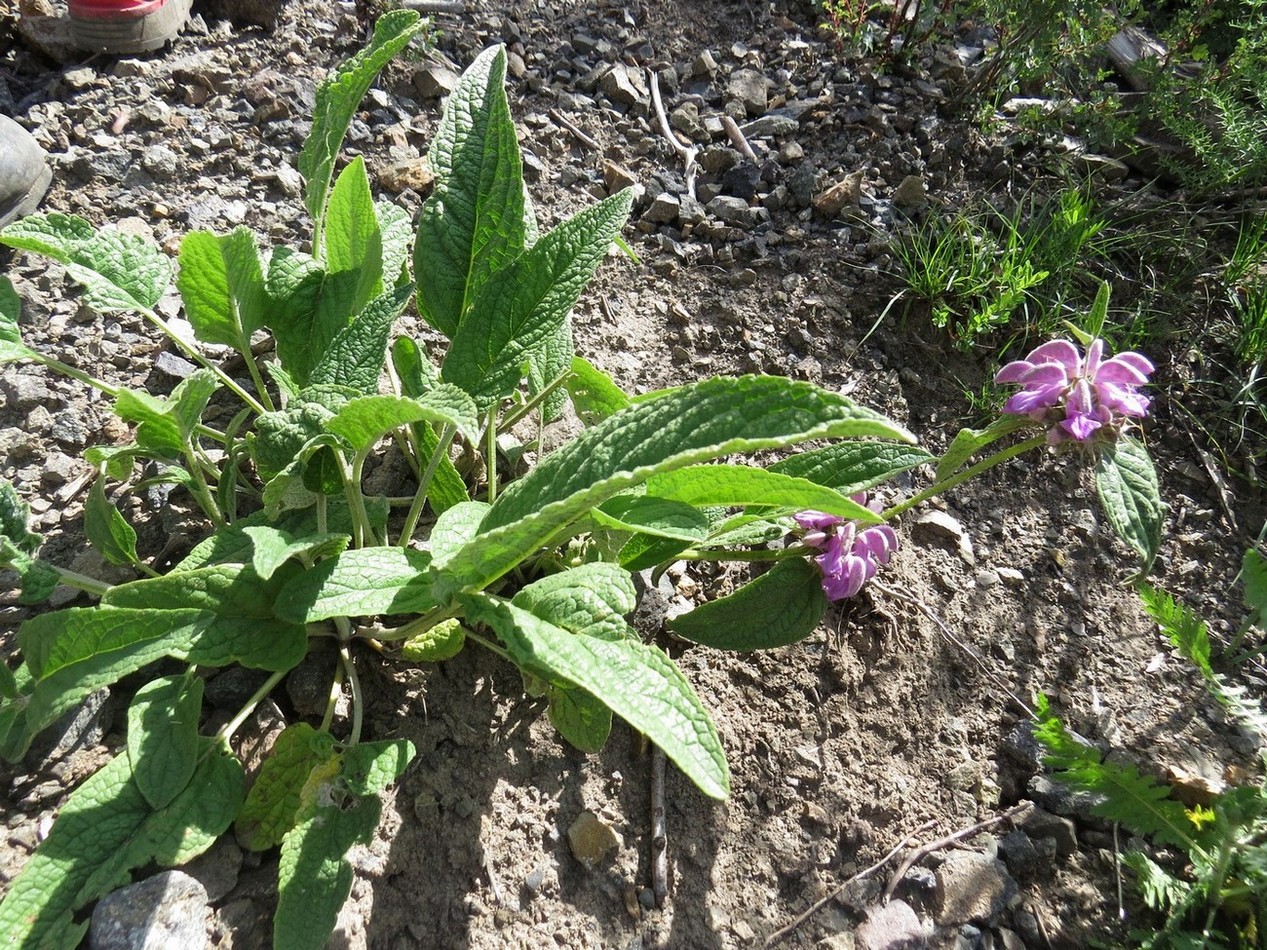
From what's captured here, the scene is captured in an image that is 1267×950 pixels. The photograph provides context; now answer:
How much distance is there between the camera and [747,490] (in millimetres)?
1345

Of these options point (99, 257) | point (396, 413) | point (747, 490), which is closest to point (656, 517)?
point (747, 490)

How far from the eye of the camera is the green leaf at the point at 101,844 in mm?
1265

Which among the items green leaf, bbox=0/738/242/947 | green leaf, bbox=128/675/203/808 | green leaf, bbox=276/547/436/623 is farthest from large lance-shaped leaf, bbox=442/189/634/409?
green leaf, bbox=0/738/242/947

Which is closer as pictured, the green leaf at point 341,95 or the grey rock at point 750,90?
the green leaf at point 341,95

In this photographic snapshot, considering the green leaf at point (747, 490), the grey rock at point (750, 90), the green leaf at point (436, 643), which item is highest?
the grey rock at point (750, 90)

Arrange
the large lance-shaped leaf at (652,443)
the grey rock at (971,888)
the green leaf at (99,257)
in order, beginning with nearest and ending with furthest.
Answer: the large lance-shaped leaf at (652,443) < the green leaf at (99,257) < the grey rock at (971,888)

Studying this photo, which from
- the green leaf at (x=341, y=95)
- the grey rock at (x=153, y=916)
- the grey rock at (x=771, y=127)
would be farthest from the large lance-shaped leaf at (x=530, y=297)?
the grey rock at (x=771, y=127)

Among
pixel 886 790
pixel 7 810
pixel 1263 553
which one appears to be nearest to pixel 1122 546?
pixel 1263 553

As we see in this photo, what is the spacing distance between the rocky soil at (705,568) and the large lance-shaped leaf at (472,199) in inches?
26.8

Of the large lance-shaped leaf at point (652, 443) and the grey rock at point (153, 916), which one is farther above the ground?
the large lance-shaped leaf at point (652, 443)

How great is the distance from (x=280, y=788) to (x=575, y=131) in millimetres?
2190

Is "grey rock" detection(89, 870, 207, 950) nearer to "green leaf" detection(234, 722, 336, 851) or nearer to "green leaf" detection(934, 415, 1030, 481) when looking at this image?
"green leaf" detection(234, 722, 336, 851)

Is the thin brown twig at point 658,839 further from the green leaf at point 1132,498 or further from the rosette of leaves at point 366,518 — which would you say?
the green leaf at point 1132,498

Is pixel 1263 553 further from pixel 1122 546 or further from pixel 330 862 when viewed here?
pixel 330 862
